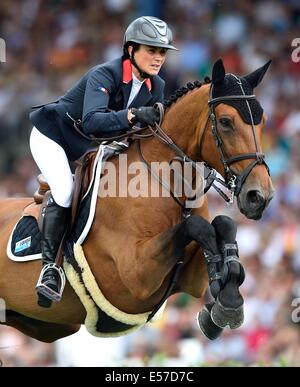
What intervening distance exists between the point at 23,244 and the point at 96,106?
1.36m

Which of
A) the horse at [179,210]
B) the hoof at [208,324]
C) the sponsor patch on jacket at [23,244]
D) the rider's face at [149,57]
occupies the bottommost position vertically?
the hoof at [208,324]

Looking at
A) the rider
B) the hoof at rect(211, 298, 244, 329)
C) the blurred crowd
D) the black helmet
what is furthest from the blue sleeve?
the blurred crowd

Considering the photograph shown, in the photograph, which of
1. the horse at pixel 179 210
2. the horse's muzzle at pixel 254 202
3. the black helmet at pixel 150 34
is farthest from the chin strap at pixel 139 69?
the horse's muzzle at pixel 254 202

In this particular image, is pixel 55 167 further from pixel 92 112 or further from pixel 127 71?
pixel 127 71

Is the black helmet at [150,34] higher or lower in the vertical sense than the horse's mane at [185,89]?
higher

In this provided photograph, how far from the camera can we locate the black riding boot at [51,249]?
666cm

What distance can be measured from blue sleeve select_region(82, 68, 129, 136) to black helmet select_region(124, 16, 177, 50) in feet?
1.08

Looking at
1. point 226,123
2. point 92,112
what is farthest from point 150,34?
point 226,123

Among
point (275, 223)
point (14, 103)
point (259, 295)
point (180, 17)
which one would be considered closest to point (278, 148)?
point (275, 223)

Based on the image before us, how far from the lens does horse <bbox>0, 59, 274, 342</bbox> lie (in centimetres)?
593

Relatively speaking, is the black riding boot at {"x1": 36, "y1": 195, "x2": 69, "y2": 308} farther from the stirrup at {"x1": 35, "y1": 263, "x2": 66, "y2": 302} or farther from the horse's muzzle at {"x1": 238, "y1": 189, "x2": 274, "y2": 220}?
the horse's muzzle at {"x1": 238, "y1": 189, "x2": 274, "y2": 220}

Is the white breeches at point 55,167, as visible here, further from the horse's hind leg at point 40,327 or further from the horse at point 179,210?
the horse's hind leg at point 40,327

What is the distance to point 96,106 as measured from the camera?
20.9 feet

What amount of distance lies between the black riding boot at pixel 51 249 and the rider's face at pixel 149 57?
117cm
